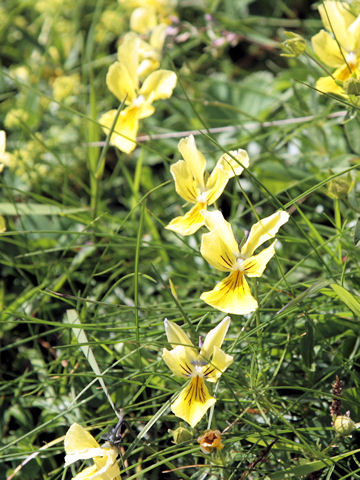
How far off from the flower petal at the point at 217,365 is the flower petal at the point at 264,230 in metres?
0.18

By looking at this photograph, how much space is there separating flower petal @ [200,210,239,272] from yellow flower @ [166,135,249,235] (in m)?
0.07

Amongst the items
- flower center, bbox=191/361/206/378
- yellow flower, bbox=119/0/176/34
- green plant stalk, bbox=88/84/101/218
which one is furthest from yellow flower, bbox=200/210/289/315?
yellow flower, bbox=119/0/176/34

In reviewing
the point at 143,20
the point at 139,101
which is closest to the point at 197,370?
the point at 139,101

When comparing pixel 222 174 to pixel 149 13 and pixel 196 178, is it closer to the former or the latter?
pixel 196 178

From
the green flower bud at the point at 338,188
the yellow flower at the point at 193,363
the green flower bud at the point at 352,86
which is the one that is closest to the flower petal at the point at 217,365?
the yellow flower at the point at 193,363

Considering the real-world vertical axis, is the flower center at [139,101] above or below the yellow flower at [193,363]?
above

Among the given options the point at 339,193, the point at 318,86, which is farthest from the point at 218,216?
the point at 318,86

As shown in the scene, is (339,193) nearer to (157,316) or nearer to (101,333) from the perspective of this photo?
(157,316)

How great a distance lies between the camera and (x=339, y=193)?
1.15 meters

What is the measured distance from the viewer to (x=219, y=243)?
3.37 ft

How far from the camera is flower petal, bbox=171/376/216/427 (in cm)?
96

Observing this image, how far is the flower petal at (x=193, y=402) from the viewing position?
962mm

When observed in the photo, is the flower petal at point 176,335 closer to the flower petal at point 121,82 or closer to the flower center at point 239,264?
the flower center at point 239,264

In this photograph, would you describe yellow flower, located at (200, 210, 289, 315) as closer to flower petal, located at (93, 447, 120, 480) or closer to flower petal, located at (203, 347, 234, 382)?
flower petal, located at (203, 347, 234, 382)
